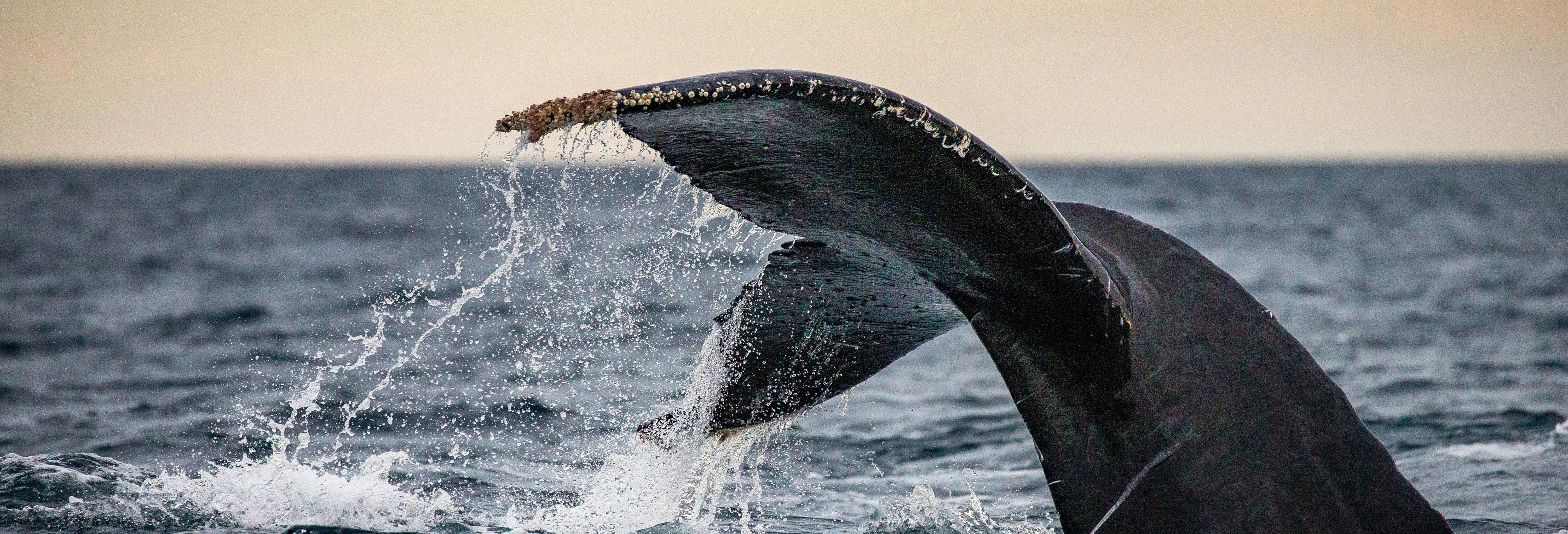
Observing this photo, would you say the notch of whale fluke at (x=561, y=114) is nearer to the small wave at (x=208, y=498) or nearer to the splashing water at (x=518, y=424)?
the splashing water at (x=518, y=424)

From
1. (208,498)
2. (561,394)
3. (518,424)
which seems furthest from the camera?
(561,394)

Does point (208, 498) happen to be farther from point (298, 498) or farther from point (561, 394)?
point (561, 394)

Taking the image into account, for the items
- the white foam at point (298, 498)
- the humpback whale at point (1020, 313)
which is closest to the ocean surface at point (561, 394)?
the white foam at point (298, 498)

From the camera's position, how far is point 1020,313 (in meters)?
2.89

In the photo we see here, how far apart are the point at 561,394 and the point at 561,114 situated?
20.4 feet

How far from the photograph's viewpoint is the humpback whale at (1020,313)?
8.40 ft

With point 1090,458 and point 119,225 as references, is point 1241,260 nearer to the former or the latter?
point 1090,458

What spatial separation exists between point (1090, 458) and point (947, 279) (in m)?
0.57

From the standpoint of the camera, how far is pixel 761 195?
9.03ft

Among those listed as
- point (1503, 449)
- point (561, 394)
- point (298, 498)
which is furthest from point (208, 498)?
point (1503, 449)

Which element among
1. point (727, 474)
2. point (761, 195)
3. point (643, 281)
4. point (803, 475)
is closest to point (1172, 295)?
point (761, 195)

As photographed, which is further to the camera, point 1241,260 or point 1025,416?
point 1241,260

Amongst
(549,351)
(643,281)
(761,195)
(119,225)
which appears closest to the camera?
(761,195)

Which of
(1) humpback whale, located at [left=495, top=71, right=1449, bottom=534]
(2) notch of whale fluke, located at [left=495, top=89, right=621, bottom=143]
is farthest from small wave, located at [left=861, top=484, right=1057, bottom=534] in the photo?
(2) notch of whale fluke, located at [left=495, top=89, right=621, bottom=143]
